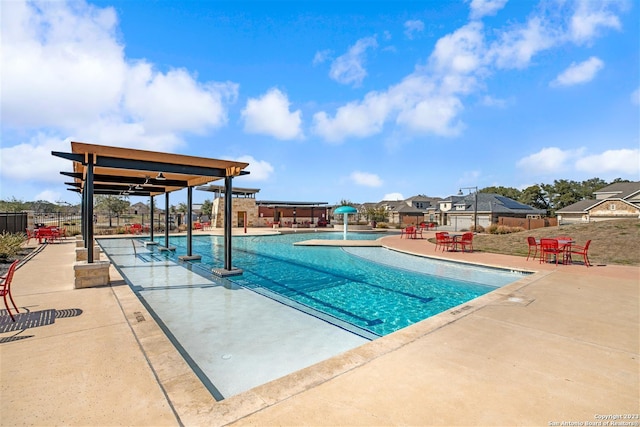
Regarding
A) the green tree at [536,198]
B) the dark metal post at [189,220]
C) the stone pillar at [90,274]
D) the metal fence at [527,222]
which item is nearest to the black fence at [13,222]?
the dark metal post at [189,220]

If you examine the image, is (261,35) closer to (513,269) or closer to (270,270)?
(270,270)

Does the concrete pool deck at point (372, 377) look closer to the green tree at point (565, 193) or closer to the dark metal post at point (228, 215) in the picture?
the dark metal post at point (228, 215)

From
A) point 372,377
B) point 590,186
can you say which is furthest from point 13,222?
point 590,186

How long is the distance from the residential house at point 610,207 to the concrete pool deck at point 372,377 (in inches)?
1479

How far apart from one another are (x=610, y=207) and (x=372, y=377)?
48.4 m

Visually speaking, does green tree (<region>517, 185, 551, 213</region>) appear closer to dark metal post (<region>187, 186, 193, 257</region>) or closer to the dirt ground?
the dirt ground

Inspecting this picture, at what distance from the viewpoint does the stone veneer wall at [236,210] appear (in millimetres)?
29422

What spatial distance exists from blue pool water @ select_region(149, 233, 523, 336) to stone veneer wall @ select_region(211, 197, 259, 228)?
676 inches

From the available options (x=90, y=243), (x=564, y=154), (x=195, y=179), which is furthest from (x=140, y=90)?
(x=564, y=154)

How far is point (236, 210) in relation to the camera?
30812 millimetres

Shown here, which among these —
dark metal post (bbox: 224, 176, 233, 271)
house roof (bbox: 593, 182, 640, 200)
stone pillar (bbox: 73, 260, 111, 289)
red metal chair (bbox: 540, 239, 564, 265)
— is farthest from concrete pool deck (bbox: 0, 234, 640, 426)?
house roof (bbox: 593, 182, 640, 200)

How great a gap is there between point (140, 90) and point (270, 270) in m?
7.91

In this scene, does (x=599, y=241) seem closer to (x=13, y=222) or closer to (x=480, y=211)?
(x=480, y=211)

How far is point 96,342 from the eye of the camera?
355cm
